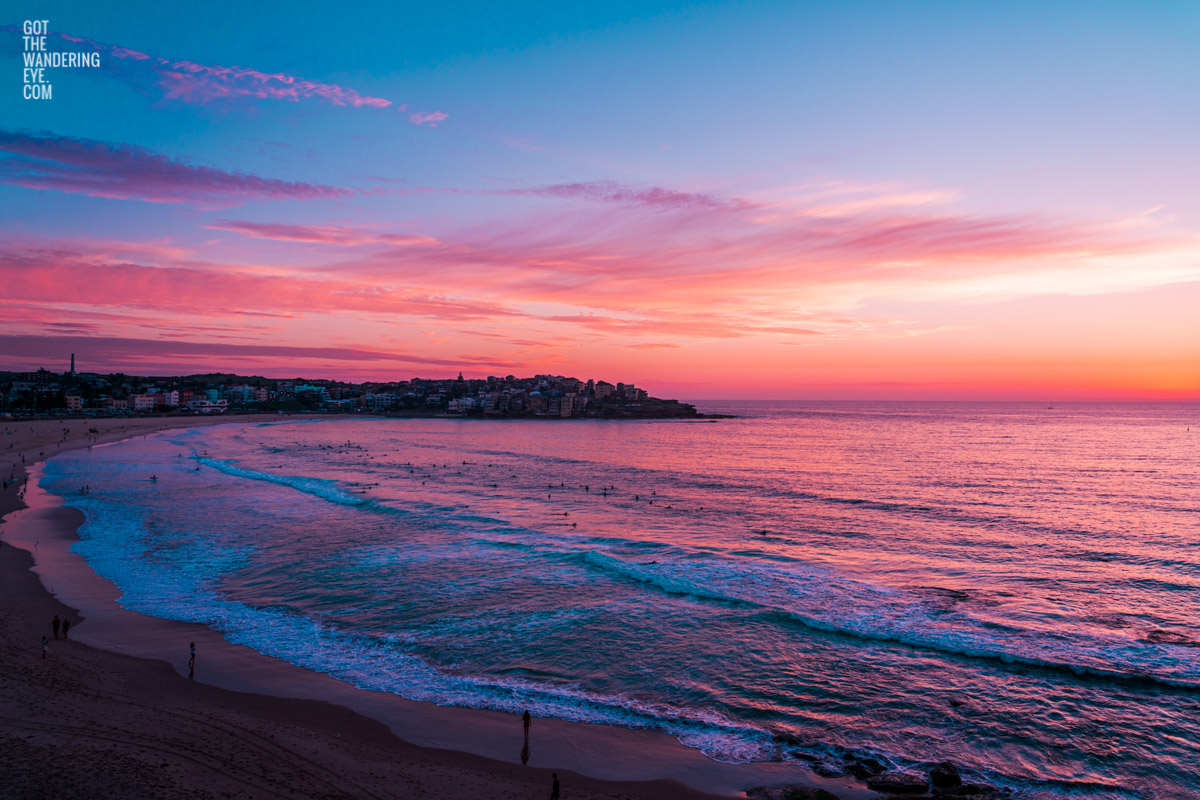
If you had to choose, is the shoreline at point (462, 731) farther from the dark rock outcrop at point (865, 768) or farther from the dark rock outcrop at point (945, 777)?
the dark rock outcrop at point (945, 777)

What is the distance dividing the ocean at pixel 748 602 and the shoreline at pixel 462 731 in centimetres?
71

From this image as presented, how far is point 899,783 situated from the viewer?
43.7ft

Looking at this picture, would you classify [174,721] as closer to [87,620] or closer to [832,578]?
[87,620]

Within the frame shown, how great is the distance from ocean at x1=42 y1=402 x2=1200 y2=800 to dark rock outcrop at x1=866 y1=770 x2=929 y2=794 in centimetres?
66

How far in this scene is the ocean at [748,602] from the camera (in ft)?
52.8

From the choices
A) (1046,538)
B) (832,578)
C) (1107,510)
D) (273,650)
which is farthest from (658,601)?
(1107,510)

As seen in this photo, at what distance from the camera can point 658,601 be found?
1014 inches

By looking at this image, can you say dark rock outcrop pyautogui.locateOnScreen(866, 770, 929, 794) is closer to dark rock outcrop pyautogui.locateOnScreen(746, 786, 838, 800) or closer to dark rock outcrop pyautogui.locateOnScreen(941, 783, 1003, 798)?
dark rock outcrop pyautogui.locateOnScreen(941, 783, 1003, 798)

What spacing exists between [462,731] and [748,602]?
44.9ft

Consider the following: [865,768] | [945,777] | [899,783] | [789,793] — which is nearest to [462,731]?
[789,793]

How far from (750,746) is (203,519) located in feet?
131

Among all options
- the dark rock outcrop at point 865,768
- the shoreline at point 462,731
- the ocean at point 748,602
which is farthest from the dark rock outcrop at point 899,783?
the ocean at point 748,602

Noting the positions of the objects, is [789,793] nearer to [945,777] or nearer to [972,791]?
[945,777]

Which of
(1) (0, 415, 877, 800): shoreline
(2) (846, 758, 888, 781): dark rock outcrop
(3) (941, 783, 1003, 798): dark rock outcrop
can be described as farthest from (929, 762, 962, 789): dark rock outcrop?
(1) (0, 415, 877, 800): shoreline
